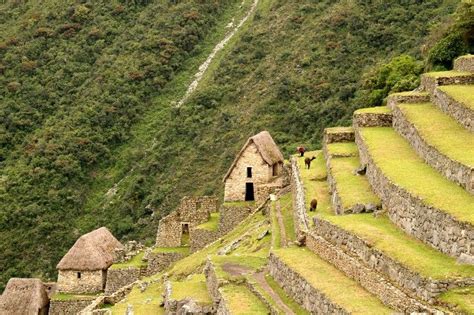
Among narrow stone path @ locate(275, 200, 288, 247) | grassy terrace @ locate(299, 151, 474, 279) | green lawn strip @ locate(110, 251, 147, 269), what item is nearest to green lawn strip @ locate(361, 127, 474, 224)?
grassy terrace @ locate(299, 151, 474, 279)

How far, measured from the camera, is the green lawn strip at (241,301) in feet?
63.4

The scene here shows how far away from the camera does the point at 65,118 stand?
66812mm

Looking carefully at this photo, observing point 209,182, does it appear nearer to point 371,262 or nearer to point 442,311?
point 371,262

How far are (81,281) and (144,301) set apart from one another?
10.4 metres

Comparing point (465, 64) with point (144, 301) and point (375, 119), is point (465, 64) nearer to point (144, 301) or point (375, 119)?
point (375, 119)

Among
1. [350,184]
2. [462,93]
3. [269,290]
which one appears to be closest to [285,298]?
[269,290]

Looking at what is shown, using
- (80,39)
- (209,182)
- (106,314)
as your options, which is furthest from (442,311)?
(80,39)

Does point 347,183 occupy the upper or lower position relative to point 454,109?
lower

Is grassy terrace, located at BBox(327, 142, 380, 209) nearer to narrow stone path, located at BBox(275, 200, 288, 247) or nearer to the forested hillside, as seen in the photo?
narrow stone path, located at BBox(275, 200, 288, 247)

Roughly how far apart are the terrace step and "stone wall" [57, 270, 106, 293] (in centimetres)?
1711

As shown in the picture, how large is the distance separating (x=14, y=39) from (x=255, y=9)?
21.7 meters

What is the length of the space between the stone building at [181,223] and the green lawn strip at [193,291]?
12112 millimetres

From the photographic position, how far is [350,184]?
2467 centimetres

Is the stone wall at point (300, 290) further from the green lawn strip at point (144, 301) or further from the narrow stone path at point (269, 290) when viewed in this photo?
the green lawn strip at point (144, 301)
